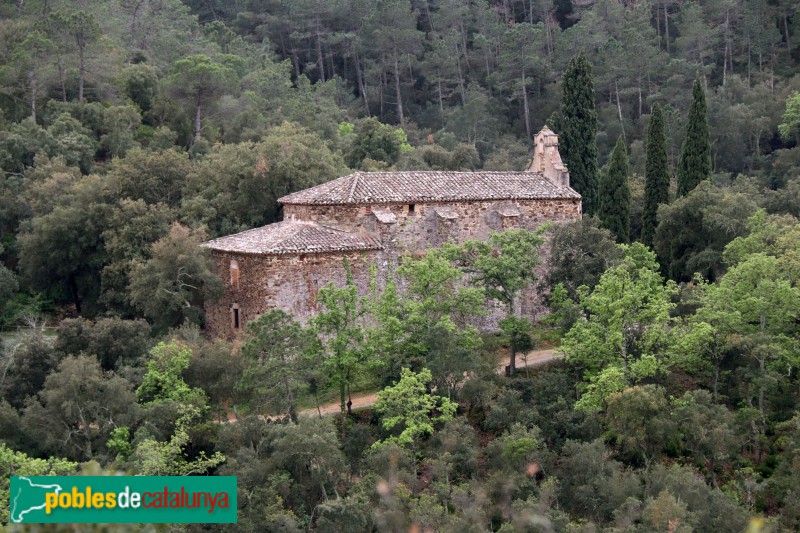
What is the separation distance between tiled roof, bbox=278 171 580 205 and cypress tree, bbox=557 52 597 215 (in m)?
7.09

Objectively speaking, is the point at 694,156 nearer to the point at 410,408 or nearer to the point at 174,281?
the point at 410,408

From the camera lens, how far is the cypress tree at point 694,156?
40.2m

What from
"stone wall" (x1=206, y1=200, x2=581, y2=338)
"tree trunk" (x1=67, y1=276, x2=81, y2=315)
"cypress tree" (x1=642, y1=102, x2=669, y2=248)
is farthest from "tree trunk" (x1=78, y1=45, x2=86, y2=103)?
"cypress tree" (x1=642, y1=102, x2=669, y2=248)

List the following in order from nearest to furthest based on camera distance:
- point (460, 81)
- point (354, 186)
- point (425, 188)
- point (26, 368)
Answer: point (26, 368) → point (354, 186) → point (425, 188) → point (460, 81)

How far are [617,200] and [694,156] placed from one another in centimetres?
353

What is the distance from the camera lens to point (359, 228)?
31.4 meters

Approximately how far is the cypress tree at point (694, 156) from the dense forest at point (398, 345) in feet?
0.29

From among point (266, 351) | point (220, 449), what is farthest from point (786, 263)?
point (220, 449)

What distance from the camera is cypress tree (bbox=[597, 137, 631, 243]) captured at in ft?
135

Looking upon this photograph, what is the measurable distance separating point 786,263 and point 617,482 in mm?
10243

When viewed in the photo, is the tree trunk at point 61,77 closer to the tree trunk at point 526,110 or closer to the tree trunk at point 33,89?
the tree trunk at point 33,89

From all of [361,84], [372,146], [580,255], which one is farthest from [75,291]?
[361,84]

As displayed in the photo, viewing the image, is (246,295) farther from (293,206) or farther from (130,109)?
(130,109)

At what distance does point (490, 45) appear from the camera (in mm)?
71188
